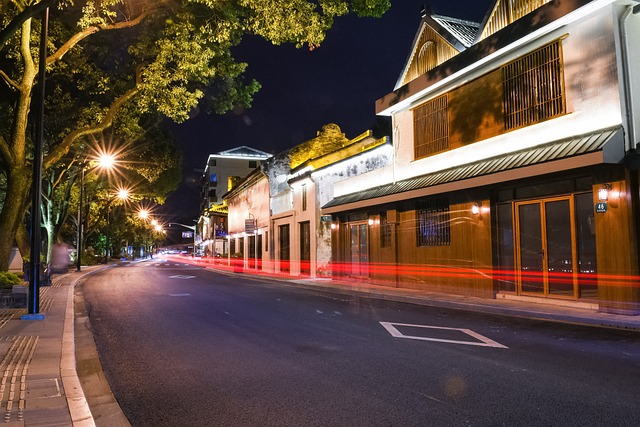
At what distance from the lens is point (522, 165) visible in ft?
40.2

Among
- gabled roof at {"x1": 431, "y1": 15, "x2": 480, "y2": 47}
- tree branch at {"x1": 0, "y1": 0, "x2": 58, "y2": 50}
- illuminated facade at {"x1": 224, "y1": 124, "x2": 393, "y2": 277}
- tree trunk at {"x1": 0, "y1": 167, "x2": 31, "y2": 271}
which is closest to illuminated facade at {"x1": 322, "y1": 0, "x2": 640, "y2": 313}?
gabled roof at {"x1": 431, "y1": 15, "x2": 480, "y2": 47}

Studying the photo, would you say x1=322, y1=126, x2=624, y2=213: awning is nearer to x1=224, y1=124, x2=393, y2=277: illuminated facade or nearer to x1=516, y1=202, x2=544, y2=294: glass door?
x1=516, y1=202, x2=544, y2=294: glass door

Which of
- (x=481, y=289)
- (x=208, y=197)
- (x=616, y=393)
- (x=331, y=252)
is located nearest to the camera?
(x=616, y=393)

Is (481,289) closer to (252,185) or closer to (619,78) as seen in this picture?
(619,78)

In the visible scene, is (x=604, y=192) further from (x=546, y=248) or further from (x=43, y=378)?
(x=43, y=378)

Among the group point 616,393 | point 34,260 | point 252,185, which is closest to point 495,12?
point 616,393

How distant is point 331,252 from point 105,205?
1138 inches

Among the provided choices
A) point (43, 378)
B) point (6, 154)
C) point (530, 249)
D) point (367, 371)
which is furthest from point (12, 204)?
point (530, 249)

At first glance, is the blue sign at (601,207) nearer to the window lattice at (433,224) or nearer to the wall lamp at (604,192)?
the wall lamp at (604,192)

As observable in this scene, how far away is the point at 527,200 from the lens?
43.8 ft

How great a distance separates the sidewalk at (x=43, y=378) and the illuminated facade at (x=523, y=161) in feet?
33.9

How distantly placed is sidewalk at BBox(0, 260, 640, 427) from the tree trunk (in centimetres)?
201

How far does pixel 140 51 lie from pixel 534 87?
1226cm

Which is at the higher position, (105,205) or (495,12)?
(495,12)
